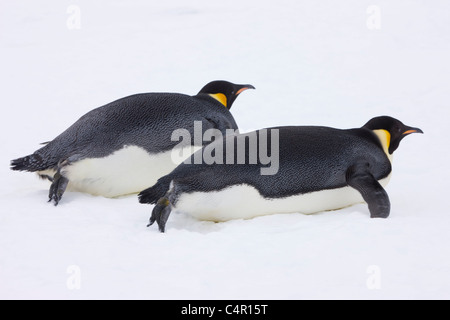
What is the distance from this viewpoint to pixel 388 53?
8094 millimetres

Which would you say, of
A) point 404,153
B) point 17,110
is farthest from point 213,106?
point 17,110

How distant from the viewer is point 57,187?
450 centimetres

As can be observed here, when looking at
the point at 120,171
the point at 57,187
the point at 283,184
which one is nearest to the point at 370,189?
the point at 283,184

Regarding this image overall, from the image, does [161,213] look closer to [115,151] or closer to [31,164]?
[115,151]

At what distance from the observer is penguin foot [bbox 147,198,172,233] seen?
3.92m

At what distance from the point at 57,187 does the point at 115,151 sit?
1.28 feet

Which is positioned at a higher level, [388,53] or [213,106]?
[388,53]

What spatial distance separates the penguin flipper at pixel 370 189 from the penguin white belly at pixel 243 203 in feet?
0.33

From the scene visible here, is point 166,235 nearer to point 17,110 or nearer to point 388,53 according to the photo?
point 17,110

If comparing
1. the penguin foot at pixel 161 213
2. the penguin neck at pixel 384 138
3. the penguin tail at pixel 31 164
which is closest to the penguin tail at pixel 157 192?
the penguin foot at pixel 161 213

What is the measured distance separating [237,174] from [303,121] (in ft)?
8.86

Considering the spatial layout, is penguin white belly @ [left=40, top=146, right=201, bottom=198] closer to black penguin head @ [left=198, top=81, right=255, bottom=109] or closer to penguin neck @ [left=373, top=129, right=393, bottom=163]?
black penguin head @ [left=198, top=81, right=255, bottom=109]

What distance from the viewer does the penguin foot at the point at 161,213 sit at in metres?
3.92

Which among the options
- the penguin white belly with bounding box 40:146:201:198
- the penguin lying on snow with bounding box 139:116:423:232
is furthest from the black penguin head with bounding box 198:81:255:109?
the penguin lying on snow with bounding box 139:116:423:232
